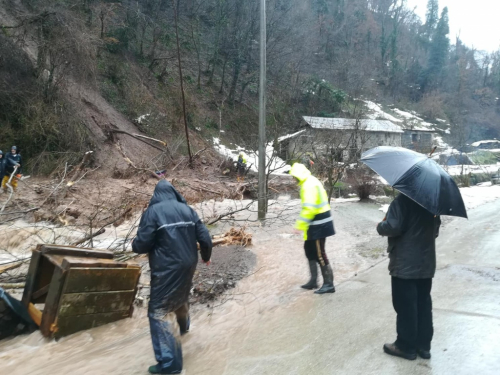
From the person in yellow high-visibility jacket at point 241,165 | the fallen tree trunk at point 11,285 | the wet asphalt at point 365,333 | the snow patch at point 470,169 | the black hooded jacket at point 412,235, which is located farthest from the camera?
the snow patch at point 470,169

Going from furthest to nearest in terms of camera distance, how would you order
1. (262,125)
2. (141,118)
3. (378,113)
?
(378,113), (141,118), (262,125)

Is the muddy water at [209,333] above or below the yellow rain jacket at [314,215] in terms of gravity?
below

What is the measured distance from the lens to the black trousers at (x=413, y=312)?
11.0 feet

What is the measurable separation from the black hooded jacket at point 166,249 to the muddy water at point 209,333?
0.69m

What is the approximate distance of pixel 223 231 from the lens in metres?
8.85

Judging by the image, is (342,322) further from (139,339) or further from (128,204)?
(128,204)

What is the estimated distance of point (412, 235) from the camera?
11.0 ft

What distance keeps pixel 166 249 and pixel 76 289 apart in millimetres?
1353

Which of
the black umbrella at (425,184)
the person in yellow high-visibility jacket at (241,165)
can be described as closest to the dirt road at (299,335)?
the black umbrella at (425,184)

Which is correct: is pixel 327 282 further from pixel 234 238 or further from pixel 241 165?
pixel 241 165

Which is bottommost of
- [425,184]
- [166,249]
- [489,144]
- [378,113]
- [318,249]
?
[318,249]

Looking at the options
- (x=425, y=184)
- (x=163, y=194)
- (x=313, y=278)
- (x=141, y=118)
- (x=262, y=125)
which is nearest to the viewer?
(x=425, y=184)

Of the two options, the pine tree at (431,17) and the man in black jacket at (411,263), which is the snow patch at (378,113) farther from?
the man in black jacket at (411,263)

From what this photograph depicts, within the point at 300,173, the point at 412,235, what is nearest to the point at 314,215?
the point at 300,173
